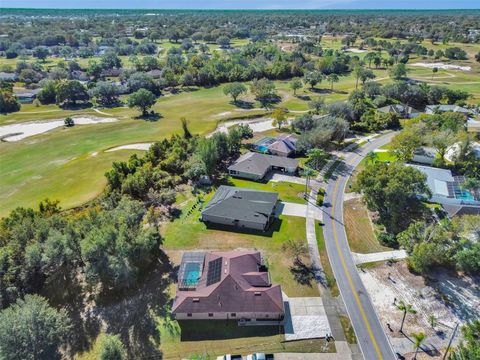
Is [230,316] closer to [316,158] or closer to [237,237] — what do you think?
[237,237]

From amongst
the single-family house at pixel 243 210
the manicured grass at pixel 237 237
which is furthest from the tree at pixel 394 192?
the single-family house at pixel 243 210

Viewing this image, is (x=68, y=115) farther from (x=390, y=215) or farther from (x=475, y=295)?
(x=475, y=295)

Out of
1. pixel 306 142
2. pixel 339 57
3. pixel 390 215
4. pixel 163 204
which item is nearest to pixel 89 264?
pixel 163 204

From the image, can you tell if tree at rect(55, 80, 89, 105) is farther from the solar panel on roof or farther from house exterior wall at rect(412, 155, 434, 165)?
house exterior wall at rect(412, 155, 434, 165)

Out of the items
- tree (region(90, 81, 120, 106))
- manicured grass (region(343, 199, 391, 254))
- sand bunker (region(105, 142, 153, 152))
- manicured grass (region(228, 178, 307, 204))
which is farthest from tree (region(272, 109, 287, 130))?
tree (region(90, 81, 120, 106))

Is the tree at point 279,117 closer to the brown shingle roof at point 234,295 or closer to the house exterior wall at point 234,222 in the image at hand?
the house exterior wall at point 234,222
